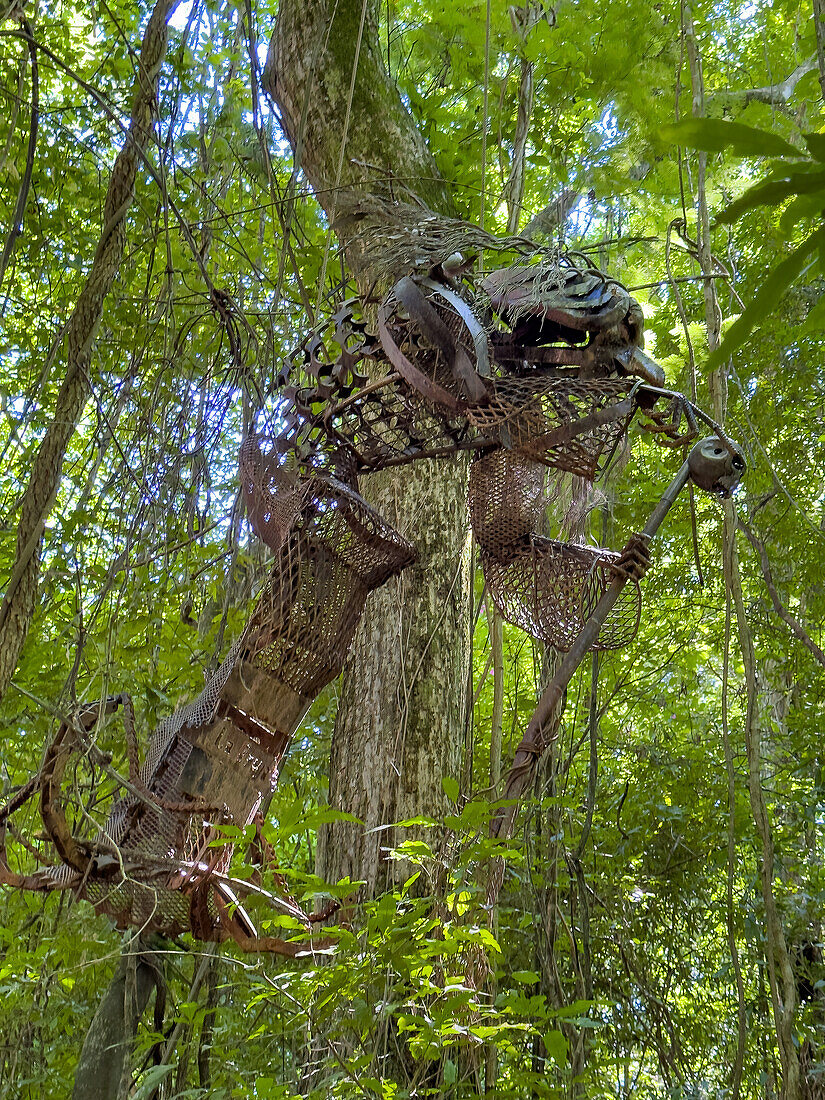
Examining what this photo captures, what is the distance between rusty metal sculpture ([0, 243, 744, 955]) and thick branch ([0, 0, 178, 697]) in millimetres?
177

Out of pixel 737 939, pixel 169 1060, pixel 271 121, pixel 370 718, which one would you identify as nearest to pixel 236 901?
pixel 370 718

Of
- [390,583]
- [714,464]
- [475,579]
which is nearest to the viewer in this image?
[714,464]

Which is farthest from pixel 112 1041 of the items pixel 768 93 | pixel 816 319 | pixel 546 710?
pixel 768 93

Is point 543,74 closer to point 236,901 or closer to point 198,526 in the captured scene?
point 198,526

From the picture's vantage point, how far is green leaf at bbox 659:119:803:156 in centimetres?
48

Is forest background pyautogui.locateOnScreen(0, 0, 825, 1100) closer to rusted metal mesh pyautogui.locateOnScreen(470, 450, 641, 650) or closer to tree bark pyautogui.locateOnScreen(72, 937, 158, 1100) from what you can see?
tree bark pyautogui.locateOnScreen(72, 937, 158, 1100)

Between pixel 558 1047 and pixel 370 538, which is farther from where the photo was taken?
pixel 370 538

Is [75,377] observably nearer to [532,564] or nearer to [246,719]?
[246,719]

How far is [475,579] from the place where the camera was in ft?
8.34

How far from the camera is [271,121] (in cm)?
347

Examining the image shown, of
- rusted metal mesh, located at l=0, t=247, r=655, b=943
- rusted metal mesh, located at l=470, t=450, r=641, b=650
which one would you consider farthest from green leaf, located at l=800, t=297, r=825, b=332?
rusted metal mesh, located at l=470, t=450, r=641, b=650

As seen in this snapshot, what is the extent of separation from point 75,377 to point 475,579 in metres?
1.25

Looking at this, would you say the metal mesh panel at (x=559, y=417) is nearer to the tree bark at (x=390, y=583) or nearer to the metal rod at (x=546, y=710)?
the metal rod at (x=546, y=710)

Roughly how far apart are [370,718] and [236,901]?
814 millimetres
